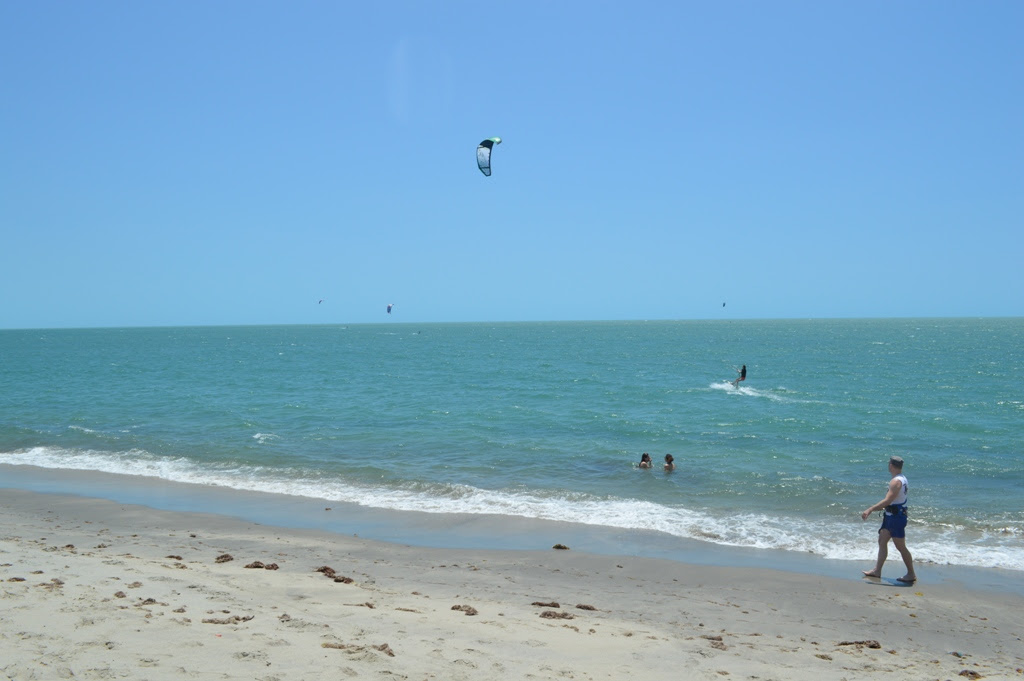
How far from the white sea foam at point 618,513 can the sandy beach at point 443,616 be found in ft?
6.37

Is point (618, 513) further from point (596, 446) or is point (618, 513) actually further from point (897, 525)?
point (596, 446)

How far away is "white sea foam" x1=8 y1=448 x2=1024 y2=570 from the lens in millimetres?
12039

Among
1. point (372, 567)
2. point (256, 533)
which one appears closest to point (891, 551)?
point (372, 567)

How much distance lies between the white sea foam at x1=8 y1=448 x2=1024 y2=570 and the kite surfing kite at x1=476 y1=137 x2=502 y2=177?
7.92 metres

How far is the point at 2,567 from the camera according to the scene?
8.64 m

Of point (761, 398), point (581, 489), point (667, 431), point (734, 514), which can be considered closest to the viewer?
point (734, 514)

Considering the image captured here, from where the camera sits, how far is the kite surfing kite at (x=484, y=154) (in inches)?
733

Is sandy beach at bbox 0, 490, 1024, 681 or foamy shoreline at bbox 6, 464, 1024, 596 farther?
foamy shoreline at bbox 6, 464, 1024, 596

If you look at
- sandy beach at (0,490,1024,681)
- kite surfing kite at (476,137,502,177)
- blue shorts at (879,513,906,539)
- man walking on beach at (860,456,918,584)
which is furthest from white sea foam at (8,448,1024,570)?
kite surfing kite at (476,137,502,177)

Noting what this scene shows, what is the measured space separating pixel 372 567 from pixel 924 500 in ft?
38.0

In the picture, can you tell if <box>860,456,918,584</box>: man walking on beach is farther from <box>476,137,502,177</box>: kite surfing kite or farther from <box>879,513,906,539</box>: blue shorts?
<box>476,137,502,177</box>: kite surfing kite

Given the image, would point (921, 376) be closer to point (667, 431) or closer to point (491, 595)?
point (667, 431)

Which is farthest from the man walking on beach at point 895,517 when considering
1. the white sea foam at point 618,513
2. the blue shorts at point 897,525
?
the white sea foam at point 618,513

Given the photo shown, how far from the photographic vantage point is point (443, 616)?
7.79 meters
